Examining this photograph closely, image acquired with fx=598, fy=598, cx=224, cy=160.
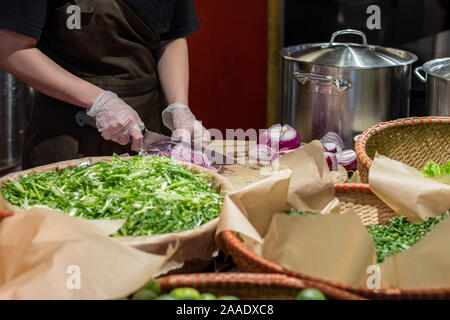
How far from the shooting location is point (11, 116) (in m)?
4.02

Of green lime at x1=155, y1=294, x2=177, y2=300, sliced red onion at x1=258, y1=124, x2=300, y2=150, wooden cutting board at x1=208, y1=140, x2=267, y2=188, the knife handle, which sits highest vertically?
green lime at x1=155, y1=294, x2=177, y2=300

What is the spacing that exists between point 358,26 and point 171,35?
7.47ft

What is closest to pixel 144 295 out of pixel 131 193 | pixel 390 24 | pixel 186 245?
pixel 186 245

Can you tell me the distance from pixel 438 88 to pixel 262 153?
700mm

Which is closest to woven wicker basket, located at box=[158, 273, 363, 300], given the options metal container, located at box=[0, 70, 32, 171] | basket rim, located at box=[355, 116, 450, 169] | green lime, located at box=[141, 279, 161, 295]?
green lime, located at box=[141, 279, 161, 295]

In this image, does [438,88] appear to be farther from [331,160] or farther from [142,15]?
[142,15]

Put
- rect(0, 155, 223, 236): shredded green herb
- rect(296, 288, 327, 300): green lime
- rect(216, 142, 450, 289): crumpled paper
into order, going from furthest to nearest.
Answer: rect(0, 155, 223, 236): shredded green herb, rect(216, 142, 450, 289): crumpled paper, rect(296, 288, 327, 300): green lime

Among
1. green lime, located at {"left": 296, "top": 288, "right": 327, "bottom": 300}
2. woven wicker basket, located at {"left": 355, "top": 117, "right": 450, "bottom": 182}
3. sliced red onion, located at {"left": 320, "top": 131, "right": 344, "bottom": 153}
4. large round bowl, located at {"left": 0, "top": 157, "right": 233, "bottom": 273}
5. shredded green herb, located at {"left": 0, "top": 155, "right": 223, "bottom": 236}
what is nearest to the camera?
green lime, located at {"left": 296, "top": 288, "right": 327, "bottom": 300}

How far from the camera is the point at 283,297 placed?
109 cm

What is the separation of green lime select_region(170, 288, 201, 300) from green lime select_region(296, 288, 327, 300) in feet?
0.59

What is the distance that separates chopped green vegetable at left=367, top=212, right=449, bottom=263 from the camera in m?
1.31

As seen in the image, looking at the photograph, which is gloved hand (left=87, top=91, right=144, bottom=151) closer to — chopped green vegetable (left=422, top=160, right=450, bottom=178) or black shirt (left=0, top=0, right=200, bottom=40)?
black shirt (left=0, top=0, right=200, bottom=40)

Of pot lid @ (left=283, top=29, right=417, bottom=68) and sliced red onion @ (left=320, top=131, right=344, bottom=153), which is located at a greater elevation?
pot lid @ (left=283, top=29, right=417, bottom=68)
